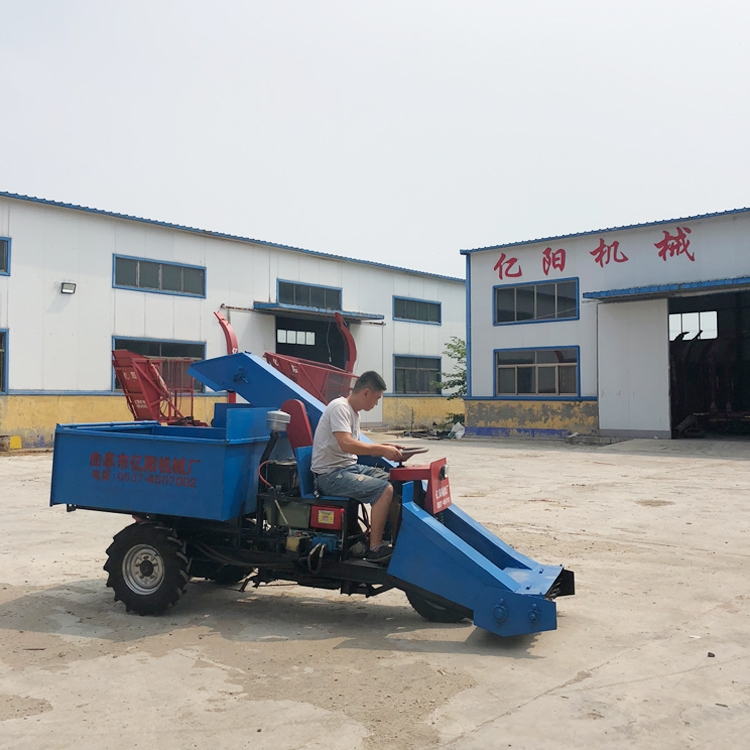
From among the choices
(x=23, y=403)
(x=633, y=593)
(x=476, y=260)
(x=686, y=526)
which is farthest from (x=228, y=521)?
(x=476, y=260)

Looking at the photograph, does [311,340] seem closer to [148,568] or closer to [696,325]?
[696,325]

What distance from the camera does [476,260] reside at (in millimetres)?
27672

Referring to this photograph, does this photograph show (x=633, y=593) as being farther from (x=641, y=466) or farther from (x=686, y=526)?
(x=641, y=466)

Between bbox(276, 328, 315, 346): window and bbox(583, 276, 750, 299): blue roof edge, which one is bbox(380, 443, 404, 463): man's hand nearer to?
bbox(583, 276, 750, 299): blue roof edge

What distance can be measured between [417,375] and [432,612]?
29418mm

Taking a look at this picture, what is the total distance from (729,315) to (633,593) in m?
24.6

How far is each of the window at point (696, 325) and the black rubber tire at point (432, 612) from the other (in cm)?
2366

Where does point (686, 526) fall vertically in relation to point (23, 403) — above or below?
below

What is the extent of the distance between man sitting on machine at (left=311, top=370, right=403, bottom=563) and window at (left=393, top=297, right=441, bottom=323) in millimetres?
28112

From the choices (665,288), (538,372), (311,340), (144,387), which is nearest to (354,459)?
(144,387)

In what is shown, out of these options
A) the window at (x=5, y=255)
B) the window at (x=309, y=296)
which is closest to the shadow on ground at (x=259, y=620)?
the window at (x=5, y=255)

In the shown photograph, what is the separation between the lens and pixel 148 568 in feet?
19.5

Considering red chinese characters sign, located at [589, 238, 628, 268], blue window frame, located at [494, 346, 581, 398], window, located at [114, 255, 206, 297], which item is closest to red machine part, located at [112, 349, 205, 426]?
window, located at [114, 255, 206, 297]

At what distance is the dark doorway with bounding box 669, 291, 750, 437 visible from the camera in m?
25.1
